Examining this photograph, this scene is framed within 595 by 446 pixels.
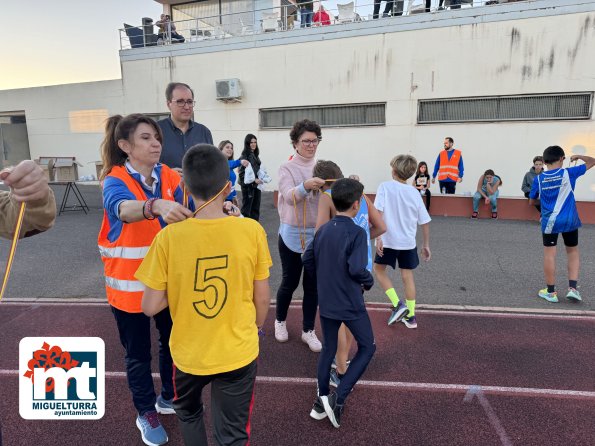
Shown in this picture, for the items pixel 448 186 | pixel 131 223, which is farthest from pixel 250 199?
pixel 131 223

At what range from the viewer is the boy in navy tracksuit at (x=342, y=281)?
251cm

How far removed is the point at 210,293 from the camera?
1825 mm

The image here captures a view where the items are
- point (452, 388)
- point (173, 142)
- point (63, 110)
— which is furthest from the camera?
point (63, 110)

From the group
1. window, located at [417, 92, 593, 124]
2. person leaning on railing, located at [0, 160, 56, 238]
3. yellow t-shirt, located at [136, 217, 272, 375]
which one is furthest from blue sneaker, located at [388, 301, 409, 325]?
window, located at [417, 92, 593, 124]

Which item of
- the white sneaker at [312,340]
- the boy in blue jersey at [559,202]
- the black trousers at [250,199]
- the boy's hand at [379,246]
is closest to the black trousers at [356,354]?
the white sneaker at [312,340]

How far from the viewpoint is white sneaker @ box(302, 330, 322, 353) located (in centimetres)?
367

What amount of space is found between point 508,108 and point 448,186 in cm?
277

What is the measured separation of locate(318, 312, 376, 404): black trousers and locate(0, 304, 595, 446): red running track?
0.30 meters

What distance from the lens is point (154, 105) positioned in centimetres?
1516

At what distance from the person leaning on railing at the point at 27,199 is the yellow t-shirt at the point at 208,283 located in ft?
1.48

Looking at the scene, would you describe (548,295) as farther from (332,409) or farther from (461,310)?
(332,409)

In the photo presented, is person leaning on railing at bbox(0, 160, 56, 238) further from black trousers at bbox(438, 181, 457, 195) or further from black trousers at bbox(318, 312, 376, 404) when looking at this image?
black trousers at bbox(438, 181, 457, 195)

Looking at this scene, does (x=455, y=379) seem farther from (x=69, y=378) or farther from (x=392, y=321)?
(x=69, y=378)

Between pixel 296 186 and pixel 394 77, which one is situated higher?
pixel 394 77
